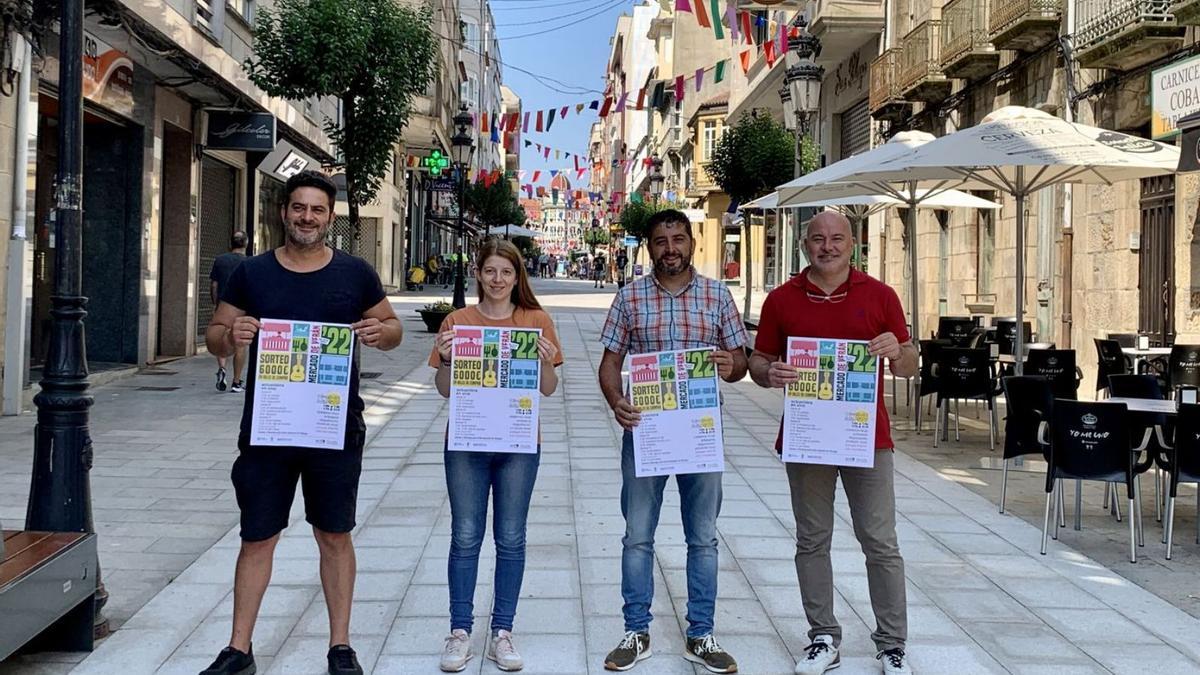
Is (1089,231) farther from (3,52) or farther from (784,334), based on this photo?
(3,52)

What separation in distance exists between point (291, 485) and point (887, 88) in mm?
19794

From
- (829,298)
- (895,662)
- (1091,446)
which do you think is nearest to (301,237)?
(829,298)

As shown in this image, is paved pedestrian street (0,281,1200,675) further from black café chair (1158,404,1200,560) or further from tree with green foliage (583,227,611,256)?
tree with green foliage (583,227,611,256)

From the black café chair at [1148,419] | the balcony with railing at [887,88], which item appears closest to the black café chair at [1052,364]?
the black café chair at [1148,419]

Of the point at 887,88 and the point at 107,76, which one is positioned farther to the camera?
the point at 887,88

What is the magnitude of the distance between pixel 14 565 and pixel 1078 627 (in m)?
4.23

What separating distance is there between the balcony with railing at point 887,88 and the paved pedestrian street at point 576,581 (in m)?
14.0

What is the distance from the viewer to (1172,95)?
1165 centimetres

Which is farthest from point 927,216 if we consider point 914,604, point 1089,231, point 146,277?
point 914,604

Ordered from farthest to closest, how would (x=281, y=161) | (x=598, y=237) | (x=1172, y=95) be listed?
(x=598, y=237), (x=281, y=161), (x=1172, y=95)

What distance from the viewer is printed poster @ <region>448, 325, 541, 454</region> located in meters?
3.88

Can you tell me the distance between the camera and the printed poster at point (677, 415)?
3.95 m

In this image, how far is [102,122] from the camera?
13055mm

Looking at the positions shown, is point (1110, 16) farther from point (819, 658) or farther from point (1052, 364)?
point (819, 658)
